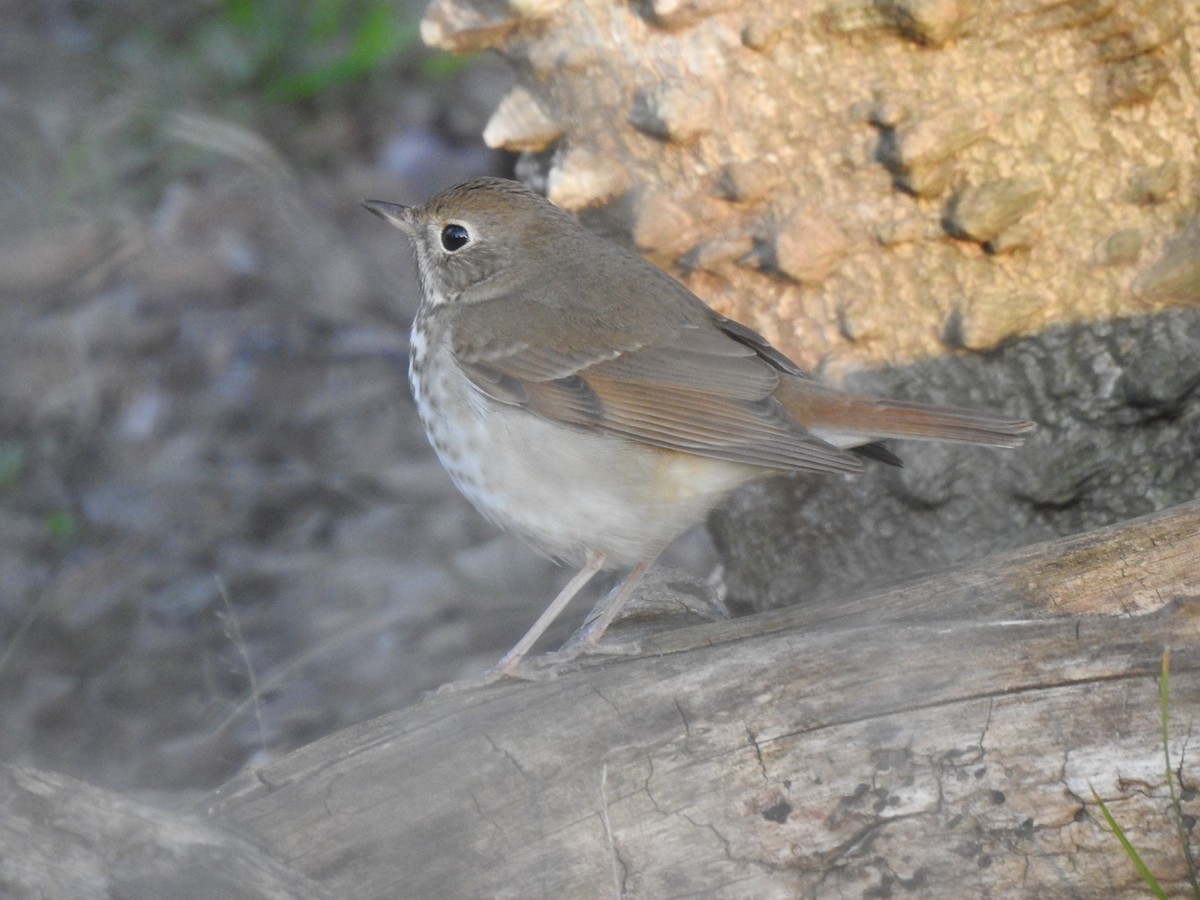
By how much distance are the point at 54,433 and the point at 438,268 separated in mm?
2347

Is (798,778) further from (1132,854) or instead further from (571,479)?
(571,479)

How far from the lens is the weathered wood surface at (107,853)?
7.39ft

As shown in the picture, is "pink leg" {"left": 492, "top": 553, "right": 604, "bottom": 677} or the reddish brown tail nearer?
the reddish brown tail

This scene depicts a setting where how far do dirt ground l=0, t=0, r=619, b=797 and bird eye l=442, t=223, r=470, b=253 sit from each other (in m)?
1.33

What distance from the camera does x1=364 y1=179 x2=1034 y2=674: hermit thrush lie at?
319 centimetres

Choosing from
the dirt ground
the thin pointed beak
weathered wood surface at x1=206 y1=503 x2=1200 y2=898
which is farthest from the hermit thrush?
the dirt ground

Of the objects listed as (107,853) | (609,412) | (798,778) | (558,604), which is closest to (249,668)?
(558,604)

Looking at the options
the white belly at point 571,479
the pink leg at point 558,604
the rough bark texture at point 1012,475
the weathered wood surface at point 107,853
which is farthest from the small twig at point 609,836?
the rough bark texture at point 1012,475

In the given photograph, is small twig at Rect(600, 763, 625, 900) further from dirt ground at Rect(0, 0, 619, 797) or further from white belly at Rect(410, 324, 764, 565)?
dirt ground at Rect(0, 0, 619, 797)

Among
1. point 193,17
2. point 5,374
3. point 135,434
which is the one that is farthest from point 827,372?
point 193,17

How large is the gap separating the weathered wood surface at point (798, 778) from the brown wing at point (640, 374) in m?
0.65

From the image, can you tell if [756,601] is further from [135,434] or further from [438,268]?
[135,434]

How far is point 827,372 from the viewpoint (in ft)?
12.5

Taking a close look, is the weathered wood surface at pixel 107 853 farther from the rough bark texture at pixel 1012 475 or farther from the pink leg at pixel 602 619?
the rough bark texture at pixel 1012 475
